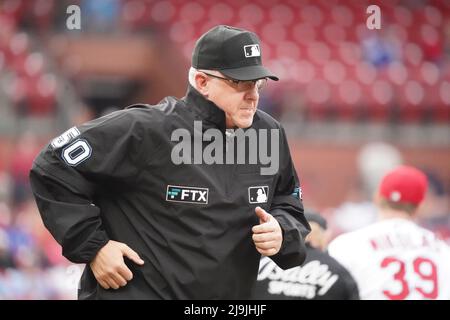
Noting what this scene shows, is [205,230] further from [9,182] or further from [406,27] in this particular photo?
[406,27]

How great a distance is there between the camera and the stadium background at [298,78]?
45.2 feet

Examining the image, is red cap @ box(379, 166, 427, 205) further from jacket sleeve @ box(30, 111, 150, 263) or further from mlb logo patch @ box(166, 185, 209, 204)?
jacket sleeve @ box(30, 111, 150, 263)

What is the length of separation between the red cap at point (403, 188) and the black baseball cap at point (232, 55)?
2129mm

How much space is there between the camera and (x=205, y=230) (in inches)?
159

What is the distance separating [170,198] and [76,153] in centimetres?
44

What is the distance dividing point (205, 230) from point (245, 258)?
251 mm

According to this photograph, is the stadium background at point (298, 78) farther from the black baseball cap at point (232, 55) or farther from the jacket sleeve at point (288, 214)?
the black baseball cap at point (232, 55)

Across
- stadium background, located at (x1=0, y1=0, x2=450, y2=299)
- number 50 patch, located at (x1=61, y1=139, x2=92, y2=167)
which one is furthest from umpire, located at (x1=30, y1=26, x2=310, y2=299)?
stadium background, located at (x1=0, y1=0, x2=450, y2=299)

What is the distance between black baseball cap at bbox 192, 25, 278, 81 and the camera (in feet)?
13.5

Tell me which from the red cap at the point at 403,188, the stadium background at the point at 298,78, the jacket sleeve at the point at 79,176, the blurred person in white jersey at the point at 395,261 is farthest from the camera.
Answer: the stadium background at the point at 298,78

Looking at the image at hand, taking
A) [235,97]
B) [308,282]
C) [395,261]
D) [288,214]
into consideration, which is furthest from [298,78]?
[235,97]

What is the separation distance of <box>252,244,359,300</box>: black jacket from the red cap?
66 centimetres

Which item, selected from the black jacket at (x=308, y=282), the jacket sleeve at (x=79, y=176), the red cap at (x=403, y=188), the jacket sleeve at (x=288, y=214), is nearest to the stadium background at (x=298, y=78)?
the red cap at (x=403, y=188)
